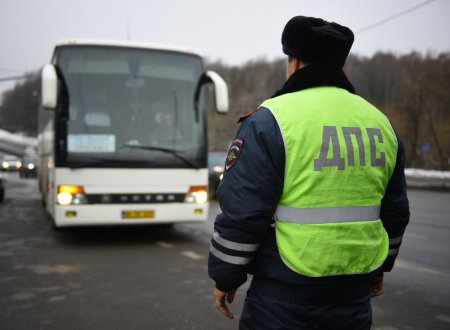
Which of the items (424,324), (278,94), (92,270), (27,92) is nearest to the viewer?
(278,94)

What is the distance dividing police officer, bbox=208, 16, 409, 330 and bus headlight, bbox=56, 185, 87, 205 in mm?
5889

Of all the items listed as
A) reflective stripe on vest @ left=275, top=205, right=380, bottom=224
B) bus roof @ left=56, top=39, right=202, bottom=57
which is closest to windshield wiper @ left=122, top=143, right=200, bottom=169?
bus roof @ left=56, top=39, right=202, bottom=57

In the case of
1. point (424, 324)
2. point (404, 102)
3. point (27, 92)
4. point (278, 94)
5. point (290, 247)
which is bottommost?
point (27, 92)

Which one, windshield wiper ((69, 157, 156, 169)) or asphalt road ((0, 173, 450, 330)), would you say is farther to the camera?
windshield wiper ((69, 157, 156, 169))

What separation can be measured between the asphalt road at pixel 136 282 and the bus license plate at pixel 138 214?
1.76 ft

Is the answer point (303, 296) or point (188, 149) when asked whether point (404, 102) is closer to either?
point (188, 149)

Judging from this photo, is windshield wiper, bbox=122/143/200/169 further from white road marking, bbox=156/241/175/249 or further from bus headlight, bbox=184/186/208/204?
white road marking, bbox=156/241/175/249

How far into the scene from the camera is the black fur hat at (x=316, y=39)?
220 centimetres

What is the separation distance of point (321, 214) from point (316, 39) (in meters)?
0.76

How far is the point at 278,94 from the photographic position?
234cm

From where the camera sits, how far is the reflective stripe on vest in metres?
2.14

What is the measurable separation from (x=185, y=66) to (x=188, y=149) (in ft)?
4.65

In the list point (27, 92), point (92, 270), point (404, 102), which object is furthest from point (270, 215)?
point (27, 92)

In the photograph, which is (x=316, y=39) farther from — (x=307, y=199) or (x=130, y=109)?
(x=130, y=109)
